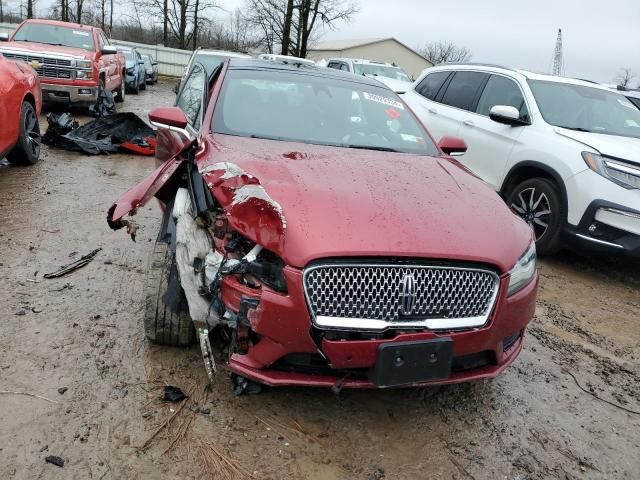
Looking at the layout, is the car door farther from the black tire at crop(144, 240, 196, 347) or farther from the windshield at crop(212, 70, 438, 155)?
the black tire at crop(144, 240, 196, 347)

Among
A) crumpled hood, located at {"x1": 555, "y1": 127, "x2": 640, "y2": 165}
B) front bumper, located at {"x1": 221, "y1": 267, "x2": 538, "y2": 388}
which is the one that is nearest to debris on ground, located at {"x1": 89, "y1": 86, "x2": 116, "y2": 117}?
crumpled hood, located at {"x1": 555, "y1": 127, "x2": 640, "y2": 165}

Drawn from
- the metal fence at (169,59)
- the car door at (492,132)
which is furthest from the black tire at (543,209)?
the metal fence at (169,59)

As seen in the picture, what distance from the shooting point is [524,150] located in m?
5.54

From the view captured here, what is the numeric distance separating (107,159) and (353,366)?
21.4 ft

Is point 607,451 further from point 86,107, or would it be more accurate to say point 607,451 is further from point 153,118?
point 86,107

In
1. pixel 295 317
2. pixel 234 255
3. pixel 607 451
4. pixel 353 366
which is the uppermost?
pixel 234 255

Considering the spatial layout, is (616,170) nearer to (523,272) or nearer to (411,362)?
(523,272)

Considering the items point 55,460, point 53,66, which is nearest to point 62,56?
point 53,66

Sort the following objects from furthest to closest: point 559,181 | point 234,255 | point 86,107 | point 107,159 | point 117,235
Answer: point 86,107 → point 107,159 → point 559,181 → point 117,235 → point 234,255

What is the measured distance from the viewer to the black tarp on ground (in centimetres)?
791

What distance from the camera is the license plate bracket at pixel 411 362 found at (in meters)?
2.24

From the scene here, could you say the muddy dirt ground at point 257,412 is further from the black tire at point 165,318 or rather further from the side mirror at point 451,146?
the side mirror at point 451,146

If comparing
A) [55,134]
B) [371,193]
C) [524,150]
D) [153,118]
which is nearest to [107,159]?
[55,134]

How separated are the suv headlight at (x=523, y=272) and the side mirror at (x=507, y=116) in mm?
3158
